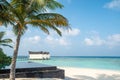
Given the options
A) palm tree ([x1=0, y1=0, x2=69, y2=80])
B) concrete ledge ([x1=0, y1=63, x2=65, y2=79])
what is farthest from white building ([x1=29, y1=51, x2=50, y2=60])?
palm tree ([x1=0, y1=0, x2=69, y2=80])

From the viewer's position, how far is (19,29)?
12.0 meters

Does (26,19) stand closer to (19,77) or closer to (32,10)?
(32,10)

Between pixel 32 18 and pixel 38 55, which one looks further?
pixel 38 55

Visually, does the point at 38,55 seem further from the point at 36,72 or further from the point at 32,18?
the point at 32,18

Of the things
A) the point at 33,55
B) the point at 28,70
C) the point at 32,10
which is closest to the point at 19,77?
the point at 28,70

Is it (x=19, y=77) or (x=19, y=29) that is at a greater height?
(x=19, y=29)

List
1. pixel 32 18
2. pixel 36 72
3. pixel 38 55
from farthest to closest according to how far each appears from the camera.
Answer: pixel 38 55
pixel 36 72
pixel 32 18

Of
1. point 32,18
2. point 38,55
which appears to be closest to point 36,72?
point 32,18

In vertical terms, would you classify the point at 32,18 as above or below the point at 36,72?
above

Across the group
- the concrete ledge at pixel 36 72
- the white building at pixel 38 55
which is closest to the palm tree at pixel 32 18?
the concrete ledge at pixel 36 72

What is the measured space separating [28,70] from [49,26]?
4289mm

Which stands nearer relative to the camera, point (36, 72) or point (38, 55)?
point (36, 72)

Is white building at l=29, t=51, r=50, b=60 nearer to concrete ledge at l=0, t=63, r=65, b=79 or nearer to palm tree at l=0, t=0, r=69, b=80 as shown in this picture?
concrete ledge at l=0, t=63, r=65, b=79

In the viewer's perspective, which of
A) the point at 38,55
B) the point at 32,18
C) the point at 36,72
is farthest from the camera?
the point at 38,55
